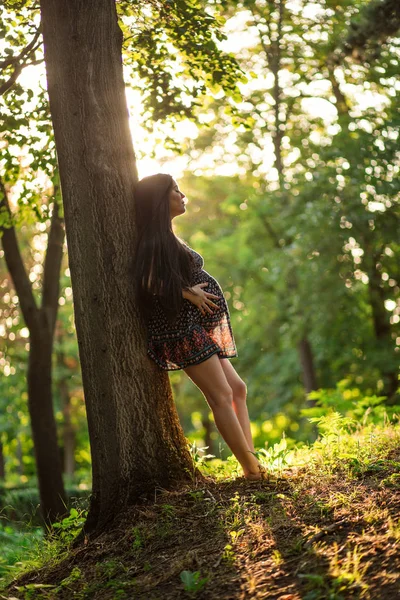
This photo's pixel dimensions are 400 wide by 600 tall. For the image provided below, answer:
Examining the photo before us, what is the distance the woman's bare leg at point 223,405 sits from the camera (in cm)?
515

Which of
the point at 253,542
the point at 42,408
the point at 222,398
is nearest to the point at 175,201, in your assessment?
the point at 222,398

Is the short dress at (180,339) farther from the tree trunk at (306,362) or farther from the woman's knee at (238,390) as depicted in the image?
the tree trunk at (306,362)

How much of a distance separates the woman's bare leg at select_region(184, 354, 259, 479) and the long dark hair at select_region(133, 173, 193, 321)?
0.42m

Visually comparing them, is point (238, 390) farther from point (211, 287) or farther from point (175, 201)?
point (175, 201)

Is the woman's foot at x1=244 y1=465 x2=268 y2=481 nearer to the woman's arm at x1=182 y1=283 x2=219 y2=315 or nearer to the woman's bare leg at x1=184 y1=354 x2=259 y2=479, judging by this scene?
the woman's bare leg at x1=184 y1=354 x2=259 y2=479

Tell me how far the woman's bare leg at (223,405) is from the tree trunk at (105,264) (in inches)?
11.8

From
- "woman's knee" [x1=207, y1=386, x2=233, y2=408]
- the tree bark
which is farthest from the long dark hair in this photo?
the tree bark

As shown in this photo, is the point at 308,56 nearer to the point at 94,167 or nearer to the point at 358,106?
the point at 358,106

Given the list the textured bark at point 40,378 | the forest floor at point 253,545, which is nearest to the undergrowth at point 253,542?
the forest floor at point 253,545

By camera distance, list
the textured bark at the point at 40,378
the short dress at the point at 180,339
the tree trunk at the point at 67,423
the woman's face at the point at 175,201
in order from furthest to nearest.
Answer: the tree trunk at the point at 67,423 → the textured bark at the point at 40,378 → the woman's face at the point at 175,201 → the short dress at the point at 180,339

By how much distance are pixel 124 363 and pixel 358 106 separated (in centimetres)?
1412

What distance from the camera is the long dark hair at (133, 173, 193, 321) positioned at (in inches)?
199

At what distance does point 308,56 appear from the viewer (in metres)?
16.9

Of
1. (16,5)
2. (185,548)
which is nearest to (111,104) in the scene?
(16,5)
